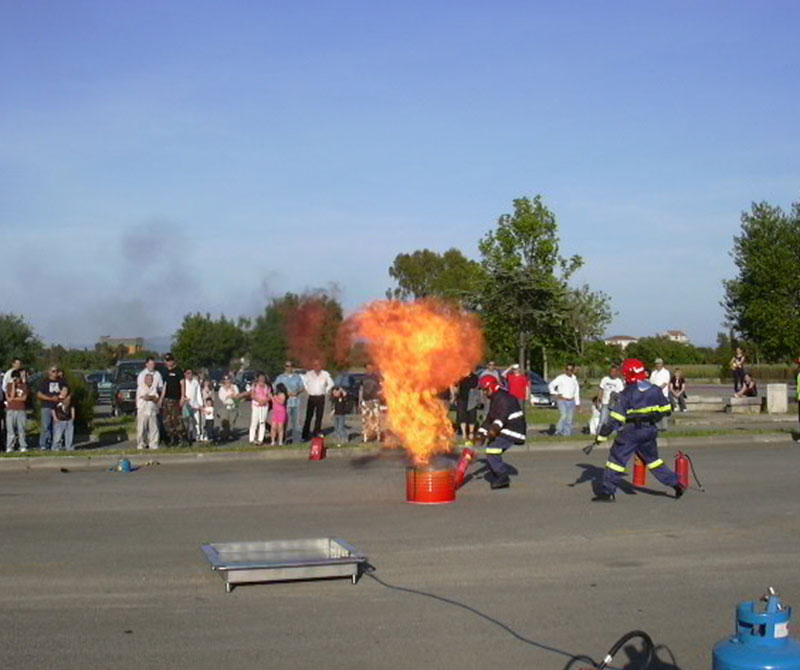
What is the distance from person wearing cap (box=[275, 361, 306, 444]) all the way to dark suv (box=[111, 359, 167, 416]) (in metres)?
10.4

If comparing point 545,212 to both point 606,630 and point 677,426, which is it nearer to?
point 677,426

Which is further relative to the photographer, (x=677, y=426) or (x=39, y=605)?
(x=677, y=426)

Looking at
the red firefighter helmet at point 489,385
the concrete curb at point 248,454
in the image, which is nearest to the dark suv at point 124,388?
the concrete curb at point 248,454

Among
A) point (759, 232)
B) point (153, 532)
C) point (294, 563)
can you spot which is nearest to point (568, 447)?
point (153, 532)

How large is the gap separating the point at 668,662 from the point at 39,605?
181 inches

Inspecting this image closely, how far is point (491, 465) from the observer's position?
1466cm

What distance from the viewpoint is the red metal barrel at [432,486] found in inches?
523

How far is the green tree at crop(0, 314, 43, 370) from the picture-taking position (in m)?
47.6

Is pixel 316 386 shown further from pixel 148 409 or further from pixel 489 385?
pixel 489 385

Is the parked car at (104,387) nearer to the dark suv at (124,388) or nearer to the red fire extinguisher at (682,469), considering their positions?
the dark suv at (124,388)

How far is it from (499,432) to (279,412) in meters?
7.55

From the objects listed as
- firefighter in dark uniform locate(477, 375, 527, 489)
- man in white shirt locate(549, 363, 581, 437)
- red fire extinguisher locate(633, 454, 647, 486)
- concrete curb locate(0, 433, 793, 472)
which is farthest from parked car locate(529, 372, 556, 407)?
firefighter in dark uniform locate(477, 375, 527, 489)

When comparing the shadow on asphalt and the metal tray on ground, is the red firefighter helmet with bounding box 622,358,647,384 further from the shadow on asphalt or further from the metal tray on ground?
the metal tray on ground

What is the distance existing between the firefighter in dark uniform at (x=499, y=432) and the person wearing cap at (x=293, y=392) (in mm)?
7334
